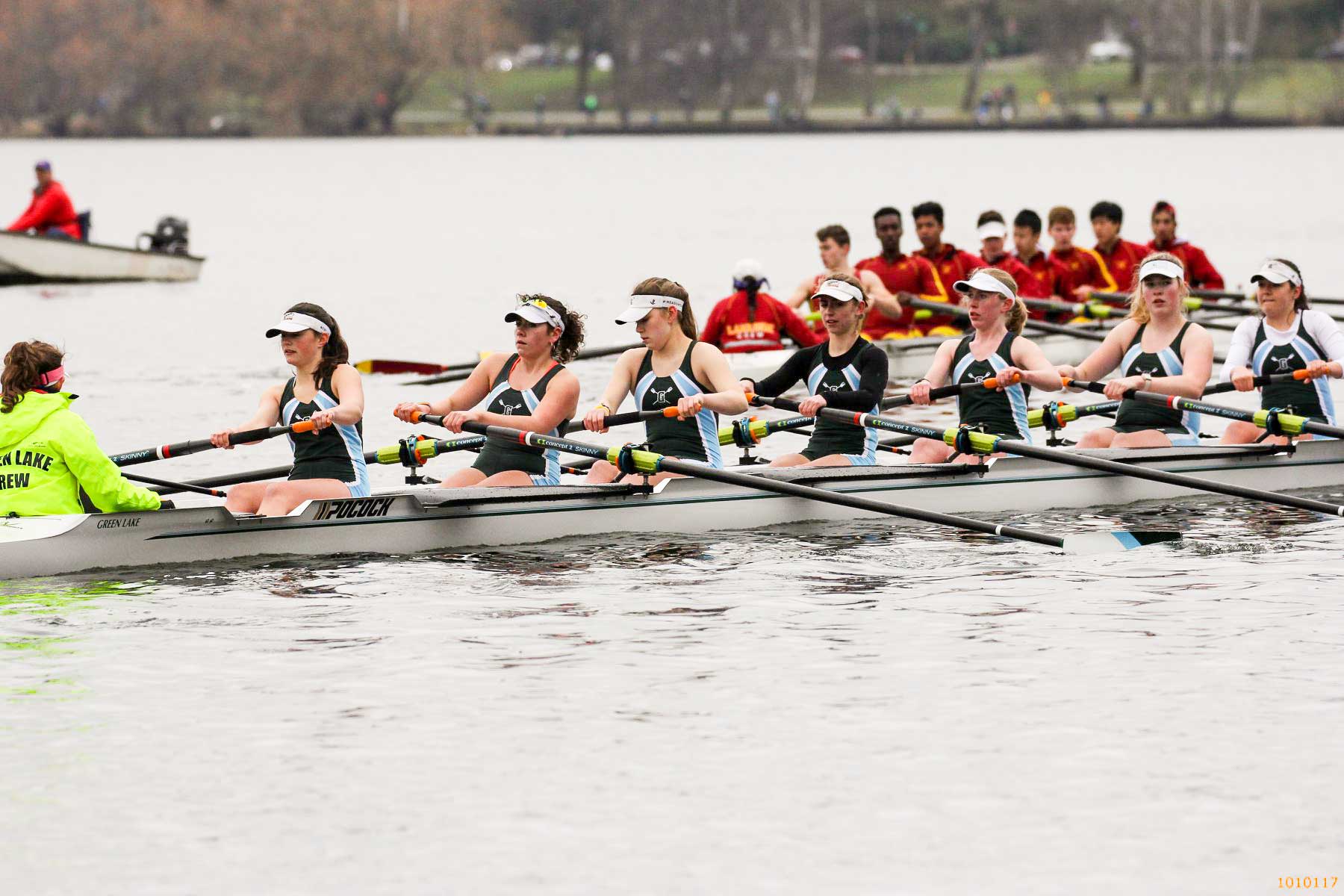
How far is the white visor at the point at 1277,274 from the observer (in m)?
14.8

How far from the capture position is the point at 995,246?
69.6 feet

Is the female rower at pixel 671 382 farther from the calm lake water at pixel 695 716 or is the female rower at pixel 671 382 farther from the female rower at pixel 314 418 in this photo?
the female rower at pixel 314 418

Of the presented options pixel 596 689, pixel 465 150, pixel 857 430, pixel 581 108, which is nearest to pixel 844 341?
pixel 857 430

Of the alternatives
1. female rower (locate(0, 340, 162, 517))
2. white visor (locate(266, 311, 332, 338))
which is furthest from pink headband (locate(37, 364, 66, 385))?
white visor (locate(266, 311, 332, 338))

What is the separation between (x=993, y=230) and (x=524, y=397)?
904cm

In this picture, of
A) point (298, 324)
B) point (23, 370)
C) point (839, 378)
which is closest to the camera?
point (23, 370)

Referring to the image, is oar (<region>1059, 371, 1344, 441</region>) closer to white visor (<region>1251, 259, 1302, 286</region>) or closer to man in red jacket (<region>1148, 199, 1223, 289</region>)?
white visor (<region>1251, 259, 1302, 286</region>)

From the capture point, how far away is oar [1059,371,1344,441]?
14195 millimetres

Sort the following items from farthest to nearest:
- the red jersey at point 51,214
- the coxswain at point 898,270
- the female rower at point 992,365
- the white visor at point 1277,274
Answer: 1. the red jersey at point 51,214
2. the coxswain at point 898,270
3. the white visor at point 1277,274
4. the female rower at point 992,365

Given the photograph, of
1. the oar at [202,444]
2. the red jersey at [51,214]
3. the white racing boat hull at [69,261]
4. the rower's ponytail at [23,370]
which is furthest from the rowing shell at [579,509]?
the white racing boat hull at [69,261]

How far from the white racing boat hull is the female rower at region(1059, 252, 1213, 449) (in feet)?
76.4

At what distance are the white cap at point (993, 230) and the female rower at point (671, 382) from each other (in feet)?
26.1

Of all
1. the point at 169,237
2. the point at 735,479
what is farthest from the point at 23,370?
the point at 169,237

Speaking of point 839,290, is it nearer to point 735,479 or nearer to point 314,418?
point 735,479
